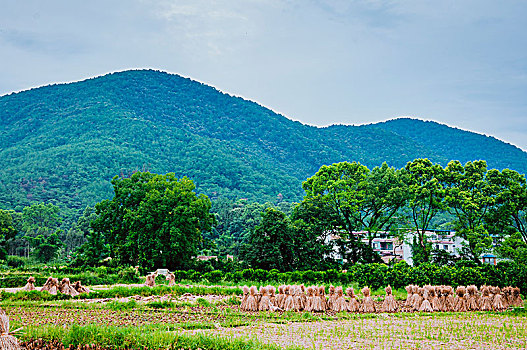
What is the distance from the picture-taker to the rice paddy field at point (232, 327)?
1016cm

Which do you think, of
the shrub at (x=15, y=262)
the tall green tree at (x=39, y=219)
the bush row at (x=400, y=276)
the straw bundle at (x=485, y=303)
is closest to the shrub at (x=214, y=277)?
the bush row at (x=400, y=276)

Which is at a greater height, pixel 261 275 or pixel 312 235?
pixel 312 235

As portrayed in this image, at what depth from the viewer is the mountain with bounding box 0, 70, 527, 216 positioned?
280ft

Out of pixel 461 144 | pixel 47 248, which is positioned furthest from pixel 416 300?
pixel 461 144

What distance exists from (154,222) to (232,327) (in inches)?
910

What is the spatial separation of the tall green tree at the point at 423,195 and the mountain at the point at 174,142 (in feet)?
171

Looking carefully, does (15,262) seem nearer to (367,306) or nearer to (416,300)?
(367,306)

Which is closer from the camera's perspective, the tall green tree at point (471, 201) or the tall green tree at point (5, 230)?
the tall green tree at point (471, 201)

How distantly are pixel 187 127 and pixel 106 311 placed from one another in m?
126

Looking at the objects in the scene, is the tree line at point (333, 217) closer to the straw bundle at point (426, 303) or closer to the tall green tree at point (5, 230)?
the straw bundle at point (426, 303)

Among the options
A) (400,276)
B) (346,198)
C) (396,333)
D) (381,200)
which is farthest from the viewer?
(346,198)

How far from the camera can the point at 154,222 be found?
35.5 m

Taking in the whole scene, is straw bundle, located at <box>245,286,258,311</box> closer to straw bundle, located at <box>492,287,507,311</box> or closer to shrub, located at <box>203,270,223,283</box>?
straw bundle, located at <box>492,287,507,311</box>

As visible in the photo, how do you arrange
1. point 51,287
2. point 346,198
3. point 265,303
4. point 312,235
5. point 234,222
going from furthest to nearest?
1. point 234,222
2. point 346,198
3. point 312,235
4. point 51,287
5. point 265,303
